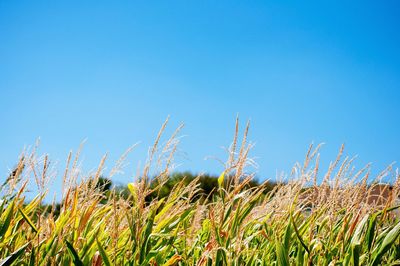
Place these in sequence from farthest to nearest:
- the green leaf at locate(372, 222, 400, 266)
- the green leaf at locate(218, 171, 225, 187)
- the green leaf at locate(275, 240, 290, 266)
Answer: the green leaf at locate(218, 171, 225, 187)
the green leaf at locate(372, 222, 400, 266)
the green leaf at locate(275, 240, 290, 266)

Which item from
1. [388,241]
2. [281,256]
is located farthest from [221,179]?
[388,241]

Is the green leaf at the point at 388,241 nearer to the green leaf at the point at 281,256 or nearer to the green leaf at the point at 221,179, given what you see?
the green leaf at the point at 281,256

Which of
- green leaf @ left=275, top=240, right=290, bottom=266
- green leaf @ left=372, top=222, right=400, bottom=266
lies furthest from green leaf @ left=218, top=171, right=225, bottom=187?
green leaf @ left=372, top=222, right=400, bottom=266

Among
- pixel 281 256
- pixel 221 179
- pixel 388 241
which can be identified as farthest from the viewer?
pixel 221 179

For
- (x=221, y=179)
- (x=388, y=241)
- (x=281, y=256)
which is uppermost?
(x=221, y=179)

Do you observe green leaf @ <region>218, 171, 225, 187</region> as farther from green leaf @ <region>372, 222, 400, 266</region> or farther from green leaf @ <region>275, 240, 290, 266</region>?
green leaf @ <region>372, 222, 400, 266</region>

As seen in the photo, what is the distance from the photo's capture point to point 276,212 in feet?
11.1

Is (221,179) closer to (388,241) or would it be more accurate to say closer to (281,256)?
(281,256)

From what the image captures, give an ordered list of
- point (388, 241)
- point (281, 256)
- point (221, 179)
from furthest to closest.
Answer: point (221, 179), point (388, 241), point (281, 256)

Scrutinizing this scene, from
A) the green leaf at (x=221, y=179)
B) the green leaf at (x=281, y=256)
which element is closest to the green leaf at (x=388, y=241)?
the green leaf at (x=281, y=256)

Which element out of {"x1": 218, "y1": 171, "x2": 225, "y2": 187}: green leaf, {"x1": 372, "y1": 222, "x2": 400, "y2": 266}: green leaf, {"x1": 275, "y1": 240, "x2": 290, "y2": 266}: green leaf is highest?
{"x1": 218, "y1": 171, "x2": 225, "y2": 187}: green leaf

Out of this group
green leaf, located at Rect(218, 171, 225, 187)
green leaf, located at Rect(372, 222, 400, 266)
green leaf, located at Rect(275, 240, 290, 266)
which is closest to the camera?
green leaf, located at Rect(275, 240, 290, 266)

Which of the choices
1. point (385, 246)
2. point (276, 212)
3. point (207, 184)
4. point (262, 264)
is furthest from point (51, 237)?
point (207, 184)

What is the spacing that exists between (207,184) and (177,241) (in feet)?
35.3
